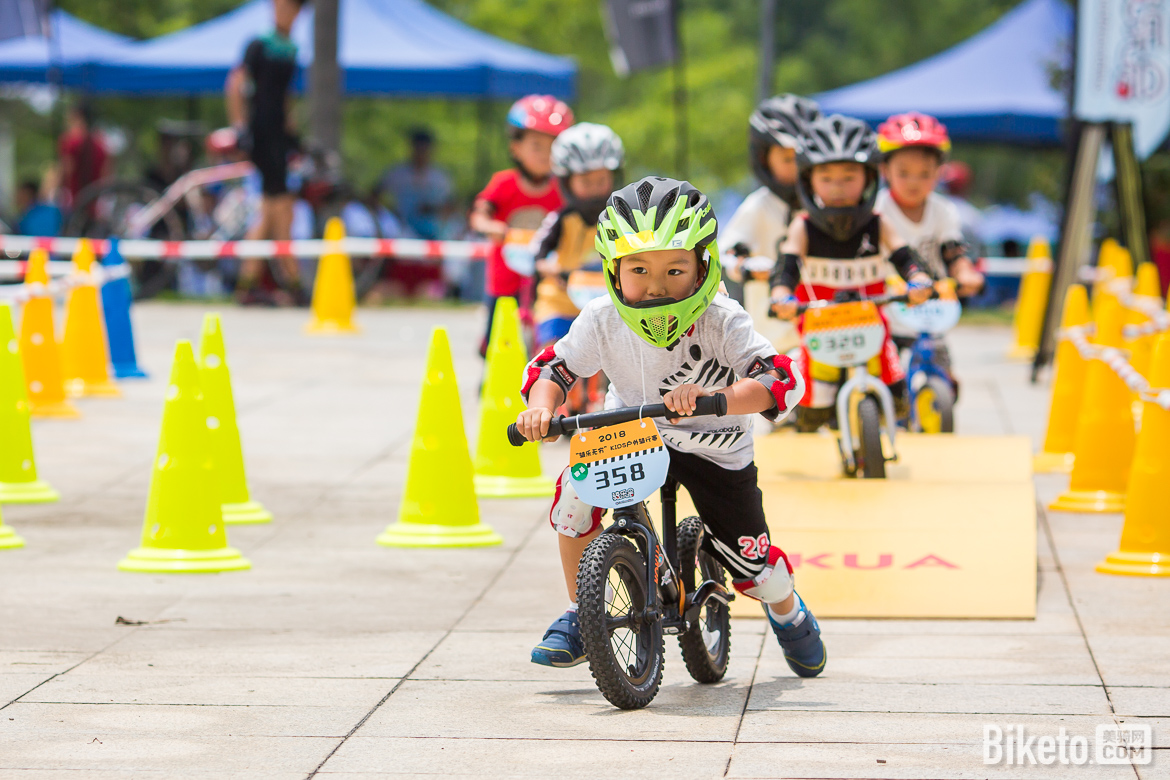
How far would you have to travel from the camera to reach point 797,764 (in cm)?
458

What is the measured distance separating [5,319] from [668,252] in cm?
435

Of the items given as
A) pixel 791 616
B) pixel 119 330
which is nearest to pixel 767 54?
pixel 119 330

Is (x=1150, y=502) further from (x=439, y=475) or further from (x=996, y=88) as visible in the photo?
(x=996, y=88)

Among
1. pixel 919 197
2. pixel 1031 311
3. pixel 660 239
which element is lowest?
pixel 1031 311

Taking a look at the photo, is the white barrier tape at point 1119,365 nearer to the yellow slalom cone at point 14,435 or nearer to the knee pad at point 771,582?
the knee pad at point 771,582

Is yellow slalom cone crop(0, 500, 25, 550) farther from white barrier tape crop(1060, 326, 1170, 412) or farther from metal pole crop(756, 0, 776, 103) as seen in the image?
metal pole crop(756, 0, 776, 103)

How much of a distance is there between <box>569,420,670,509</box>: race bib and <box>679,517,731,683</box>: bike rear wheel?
0.54 metres

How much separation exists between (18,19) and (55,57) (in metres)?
2.35

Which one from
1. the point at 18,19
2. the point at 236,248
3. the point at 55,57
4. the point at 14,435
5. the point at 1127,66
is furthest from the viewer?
the point at 55,57

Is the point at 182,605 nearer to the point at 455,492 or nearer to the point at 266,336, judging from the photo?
the point at 455,492

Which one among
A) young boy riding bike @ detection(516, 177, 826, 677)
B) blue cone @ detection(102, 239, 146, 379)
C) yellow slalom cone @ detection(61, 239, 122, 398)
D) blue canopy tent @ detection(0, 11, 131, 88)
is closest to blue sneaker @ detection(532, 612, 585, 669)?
young boy riding bike @ detection(516, 177, 826, 677)

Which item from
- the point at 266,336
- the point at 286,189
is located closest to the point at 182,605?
the point at 266,336

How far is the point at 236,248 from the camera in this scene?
18.5 metres

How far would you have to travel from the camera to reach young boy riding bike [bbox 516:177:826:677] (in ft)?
16.8
